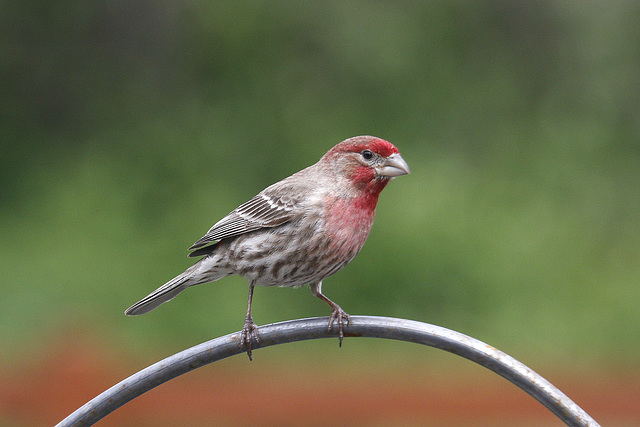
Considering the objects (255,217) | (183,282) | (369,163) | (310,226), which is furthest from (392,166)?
(183,282)

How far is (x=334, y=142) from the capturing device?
16.5 feet

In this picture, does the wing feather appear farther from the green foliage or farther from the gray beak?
the green foliage

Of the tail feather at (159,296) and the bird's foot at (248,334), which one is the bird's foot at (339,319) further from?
the tail feather at (159,296)

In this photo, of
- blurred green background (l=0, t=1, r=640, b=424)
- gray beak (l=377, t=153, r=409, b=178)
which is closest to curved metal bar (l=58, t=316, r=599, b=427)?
gray beak (l=377, t=153, r=409, b=178)

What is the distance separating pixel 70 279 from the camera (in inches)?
181

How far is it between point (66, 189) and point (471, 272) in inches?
102

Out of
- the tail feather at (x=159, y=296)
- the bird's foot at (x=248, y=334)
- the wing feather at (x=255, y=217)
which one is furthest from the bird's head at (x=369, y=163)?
the tail feather at (x=159, y=296)

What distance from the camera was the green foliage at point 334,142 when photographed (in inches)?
175

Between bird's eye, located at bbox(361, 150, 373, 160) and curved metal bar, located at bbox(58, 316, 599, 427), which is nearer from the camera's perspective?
curved metal bar, located at bbox(58, 316, 599, 427)

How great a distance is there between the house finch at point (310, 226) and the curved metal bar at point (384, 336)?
35cm

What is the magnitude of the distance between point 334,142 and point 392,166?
9.21 ft

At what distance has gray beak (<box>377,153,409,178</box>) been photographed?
7.23 feet

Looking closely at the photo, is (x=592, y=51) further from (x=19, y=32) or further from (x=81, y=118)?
(x=19, y=32)

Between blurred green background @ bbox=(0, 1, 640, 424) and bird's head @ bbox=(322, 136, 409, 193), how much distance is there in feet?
6.65
